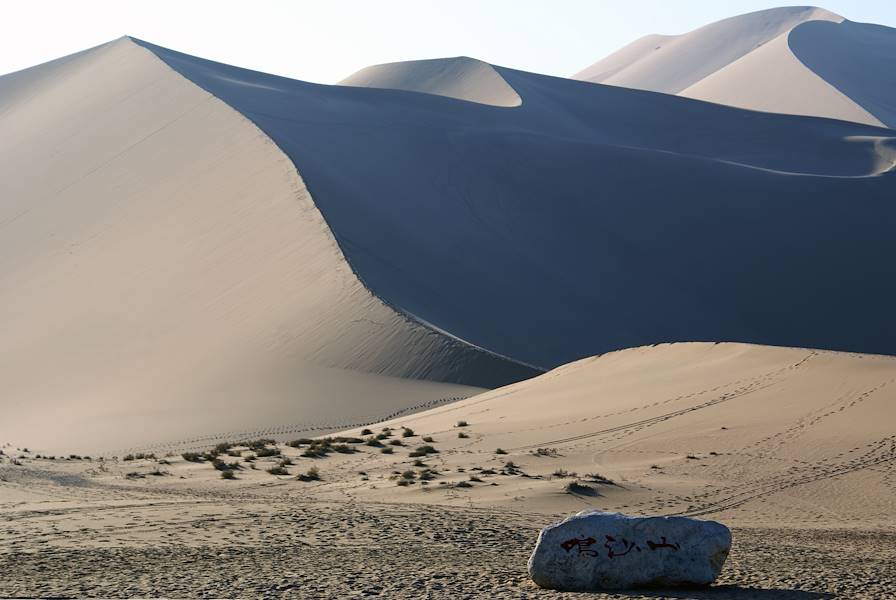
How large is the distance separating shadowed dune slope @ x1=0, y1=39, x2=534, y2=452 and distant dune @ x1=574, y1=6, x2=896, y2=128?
4545 cm

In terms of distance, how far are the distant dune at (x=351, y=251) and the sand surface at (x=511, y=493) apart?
4176 millimetres

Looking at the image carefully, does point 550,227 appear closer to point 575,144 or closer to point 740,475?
point 575,144

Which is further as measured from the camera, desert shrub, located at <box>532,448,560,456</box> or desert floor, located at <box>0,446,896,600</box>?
desert shrub, located at <box>532,448,560,456</box>

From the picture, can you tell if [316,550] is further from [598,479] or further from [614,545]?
[598,479]

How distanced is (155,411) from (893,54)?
75.4 meters

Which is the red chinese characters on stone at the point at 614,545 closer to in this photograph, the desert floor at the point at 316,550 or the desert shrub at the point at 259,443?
the desert floor at the point at 316,550

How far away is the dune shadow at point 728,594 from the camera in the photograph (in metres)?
7.23

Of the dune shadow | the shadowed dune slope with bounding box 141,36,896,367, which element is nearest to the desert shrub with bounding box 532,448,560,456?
the dune shadow

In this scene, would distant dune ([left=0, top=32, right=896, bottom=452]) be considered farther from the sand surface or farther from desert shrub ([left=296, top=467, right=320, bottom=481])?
desert shrub ([left=296, top=467, right=320, bottom=481])

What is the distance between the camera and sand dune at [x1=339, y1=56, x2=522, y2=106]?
56.7 meters

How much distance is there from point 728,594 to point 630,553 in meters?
0.60

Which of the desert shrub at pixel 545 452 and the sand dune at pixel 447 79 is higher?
the sand dune at pixel 447 79

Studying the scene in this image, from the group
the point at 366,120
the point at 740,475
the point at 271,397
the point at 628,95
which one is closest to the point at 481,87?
the point at 628,95

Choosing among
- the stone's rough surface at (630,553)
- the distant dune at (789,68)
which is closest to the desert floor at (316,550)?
the stone's rough surface at (630,553)
